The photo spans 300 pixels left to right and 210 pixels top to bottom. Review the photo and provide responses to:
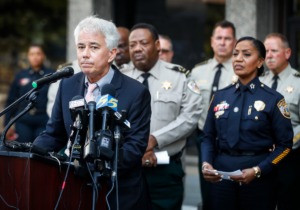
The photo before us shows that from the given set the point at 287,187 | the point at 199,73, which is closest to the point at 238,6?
the point at 199,73

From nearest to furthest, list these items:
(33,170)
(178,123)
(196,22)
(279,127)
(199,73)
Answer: (33,170), (279,127), (178,123), (199,73), (196,22)

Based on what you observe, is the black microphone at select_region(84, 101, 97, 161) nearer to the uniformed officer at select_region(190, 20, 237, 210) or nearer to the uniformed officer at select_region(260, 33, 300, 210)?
the uniformed officer at select_region(260, 33, 300, 210)

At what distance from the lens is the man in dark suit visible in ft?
15.5

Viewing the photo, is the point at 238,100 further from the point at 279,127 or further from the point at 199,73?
the point at 199,73

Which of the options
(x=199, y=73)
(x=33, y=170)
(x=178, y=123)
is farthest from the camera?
(x=199, y=73)

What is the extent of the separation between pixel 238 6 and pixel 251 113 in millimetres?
3984

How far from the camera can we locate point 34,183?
13.5ft

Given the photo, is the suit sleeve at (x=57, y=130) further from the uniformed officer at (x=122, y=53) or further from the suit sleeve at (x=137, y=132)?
the uniformed officer at (x=122, y=53)

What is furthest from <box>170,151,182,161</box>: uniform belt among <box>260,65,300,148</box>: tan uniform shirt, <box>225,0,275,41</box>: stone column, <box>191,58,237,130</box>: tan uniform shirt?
<box>225,0,275,41</box>: stone column

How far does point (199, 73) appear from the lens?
8.06 meters

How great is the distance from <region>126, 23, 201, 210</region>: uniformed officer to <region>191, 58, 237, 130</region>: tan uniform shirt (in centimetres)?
94

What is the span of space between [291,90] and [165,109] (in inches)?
53.1

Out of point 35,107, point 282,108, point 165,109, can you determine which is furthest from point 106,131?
point 35,107

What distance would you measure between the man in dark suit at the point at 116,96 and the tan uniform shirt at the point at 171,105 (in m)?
1.66
